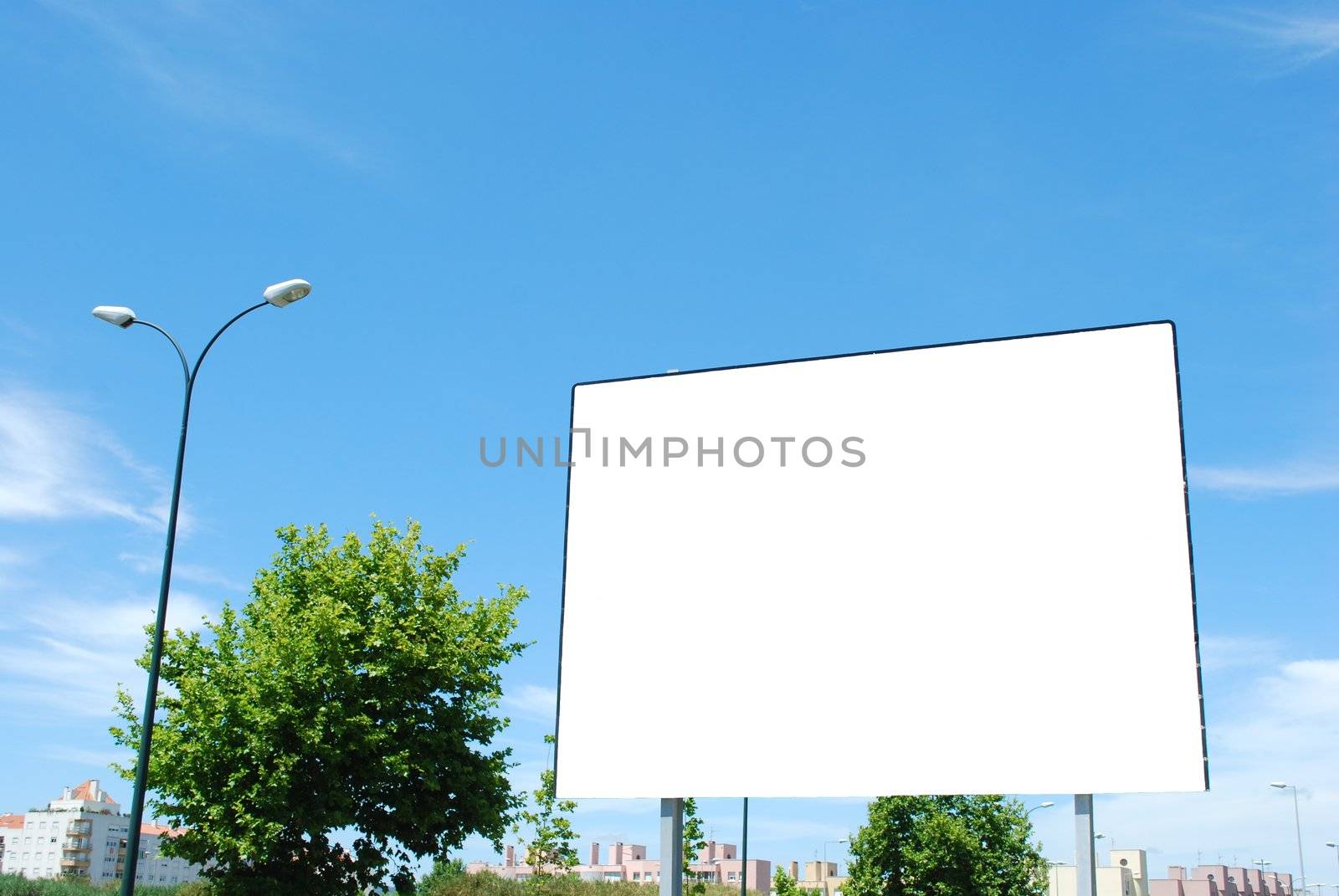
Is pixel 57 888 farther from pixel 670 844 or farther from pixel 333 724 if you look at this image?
pixel 670 844

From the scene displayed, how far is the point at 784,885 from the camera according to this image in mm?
52938

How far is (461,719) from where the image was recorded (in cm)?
2705

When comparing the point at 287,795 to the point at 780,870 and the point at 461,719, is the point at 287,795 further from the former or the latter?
the point at 780,870

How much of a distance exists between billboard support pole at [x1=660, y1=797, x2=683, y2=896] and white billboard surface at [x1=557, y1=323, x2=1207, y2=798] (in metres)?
0.54

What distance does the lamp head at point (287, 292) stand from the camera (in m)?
18.0

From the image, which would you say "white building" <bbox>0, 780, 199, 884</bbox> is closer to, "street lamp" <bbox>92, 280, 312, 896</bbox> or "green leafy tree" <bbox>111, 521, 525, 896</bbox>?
"green leafy tree" <bbox>111, 521, 525, 896</bbox>

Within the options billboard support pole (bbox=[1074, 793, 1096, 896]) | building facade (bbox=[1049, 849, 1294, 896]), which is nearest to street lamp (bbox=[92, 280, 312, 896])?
billboard support pole (bbox=[1074, 793, 1096, 896])

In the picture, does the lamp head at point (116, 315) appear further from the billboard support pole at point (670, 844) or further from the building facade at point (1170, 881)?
the building facade at point (1170, 881)

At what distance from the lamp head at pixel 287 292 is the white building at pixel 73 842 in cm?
13448

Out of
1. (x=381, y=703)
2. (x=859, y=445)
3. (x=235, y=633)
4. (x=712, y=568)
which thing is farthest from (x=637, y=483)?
(x=235, y=633)

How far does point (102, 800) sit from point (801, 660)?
159m

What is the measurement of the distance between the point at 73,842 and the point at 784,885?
396 feet

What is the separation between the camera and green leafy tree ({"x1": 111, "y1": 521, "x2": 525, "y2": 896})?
24656 millimetres

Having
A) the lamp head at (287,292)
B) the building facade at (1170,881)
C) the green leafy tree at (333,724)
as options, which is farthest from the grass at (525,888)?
the building facade at (1170,881)
